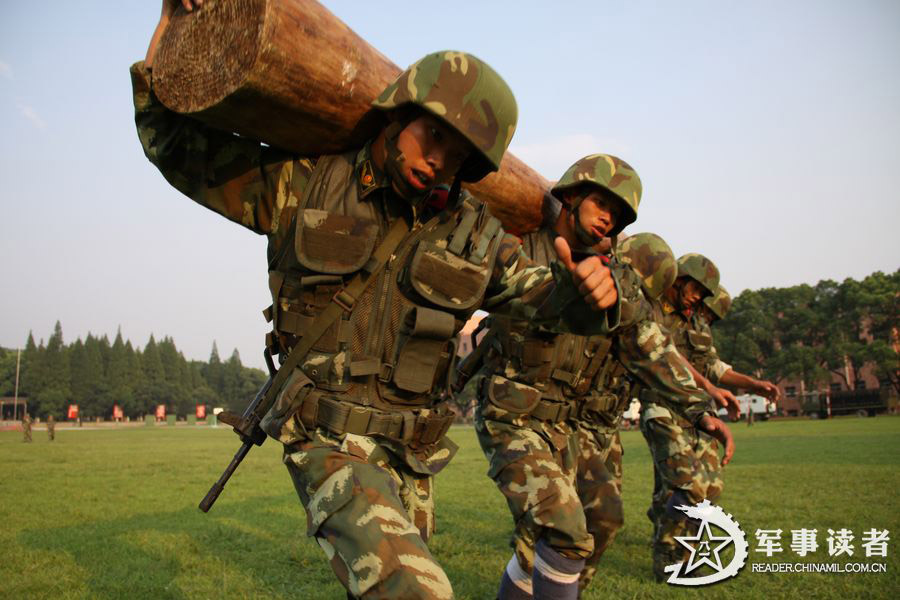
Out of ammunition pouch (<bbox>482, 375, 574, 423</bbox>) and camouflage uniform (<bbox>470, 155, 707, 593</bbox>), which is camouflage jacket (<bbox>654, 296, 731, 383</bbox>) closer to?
camouflage uniform (<bbox>470, 155, 707, 593</bbox>)

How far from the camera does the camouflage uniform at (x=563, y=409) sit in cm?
464

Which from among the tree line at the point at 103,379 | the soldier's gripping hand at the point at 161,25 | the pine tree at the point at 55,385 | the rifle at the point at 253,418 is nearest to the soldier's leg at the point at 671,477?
the rifle at the point at 253,418

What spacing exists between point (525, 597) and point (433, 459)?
6.62ft

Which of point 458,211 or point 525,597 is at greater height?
point 458,211

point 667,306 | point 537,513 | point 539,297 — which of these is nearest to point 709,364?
point 667,306

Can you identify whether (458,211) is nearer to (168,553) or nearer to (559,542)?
(559,542)

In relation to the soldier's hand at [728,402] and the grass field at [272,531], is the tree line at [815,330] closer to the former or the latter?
the grass field at [272,531]

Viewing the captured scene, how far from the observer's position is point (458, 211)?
11.5 feet

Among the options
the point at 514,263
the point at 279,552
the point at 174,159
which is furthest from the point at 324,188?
the point at 279,552

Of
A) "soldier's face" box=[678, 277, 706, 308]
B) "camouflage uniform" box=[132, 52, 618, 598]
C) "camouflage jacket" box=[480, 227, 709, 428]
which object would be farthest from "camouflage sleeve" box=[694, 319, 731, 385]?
"camouflage uniform" box=[132, 52, 618, 598]

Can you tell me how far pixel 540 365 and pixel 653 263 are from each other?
2481 millimetres

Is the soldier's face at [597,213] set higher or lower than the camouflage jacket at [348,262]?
higher

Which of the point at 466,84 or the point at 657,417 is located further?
the point at 657,417

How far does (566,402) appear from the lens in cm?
553
